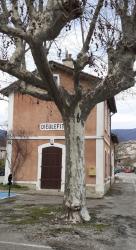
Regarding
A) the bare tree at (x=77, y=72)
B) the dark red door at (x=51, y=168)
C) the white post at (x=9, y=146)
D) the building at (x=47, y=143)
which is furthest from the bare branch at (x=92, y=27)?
the white post at (x=9, y=146)

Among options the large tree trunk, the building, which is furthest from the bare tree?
the building

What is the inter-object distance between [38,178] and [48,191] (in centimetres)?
96

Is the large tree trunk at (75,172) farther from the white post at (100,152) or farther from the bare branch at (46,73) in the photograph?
the white post at (100,152)

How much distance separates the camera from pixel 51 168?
77.0ft

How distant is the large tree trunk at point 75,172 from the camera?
39.1 feet

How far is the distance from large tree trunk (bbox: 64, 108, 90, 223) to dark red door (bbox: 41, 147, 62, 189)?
11.1 meters

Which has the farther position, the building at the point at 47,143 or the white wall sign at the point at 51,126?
the white wall sign at the point at 51,126

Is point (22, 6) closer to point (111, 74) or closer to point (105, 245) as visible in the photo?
point (111, 74)

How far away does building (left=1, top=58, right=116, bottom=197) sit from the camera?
22.7m

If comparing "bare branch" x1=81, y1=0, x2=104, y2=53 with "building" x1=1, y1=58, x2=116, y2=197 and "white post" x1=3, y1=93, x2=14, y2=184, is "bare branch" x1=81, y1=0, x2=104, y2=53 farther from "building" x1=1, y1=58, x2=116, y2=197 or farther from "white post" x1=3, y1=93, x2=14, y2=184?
"white post" x1=3, y1=93, x2=14, y2=184

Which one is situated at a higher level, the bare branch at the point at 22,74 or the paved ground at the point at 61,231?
the bare branch at the point at 22,74

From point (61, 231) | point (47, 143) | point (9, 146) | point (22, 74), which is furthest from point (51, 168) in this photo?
point (61, 231)

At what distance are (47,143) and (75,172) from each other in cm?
1177

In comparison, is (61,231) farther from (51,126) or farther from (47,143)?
(51,126)
